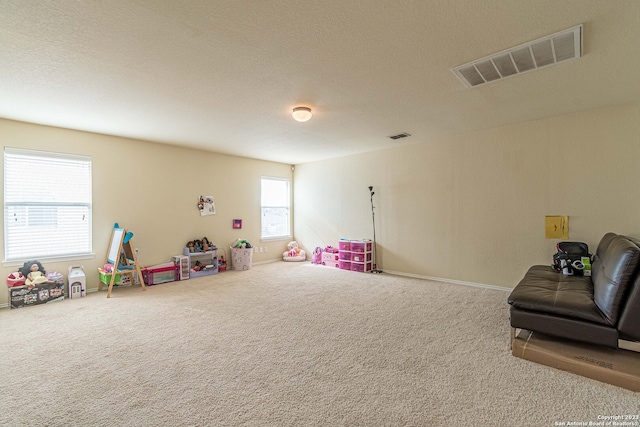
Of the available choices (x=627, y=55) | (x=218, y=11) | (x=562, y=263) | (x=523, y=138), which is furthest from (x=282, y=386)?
(x=523, y=138)

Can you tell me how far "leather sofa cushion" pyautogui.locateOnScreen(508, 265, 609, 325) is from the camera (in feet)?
7.13

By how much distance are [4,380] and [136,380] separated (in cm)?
97

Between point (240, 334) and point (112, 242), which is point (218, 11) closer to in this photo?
point (240, 334)

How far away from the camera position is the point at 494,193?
172 inches

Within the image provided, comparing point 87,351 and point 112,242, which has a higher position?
point 112,242

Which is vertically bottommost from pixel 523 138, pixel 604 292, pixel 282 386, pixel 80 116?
pixel 282 386

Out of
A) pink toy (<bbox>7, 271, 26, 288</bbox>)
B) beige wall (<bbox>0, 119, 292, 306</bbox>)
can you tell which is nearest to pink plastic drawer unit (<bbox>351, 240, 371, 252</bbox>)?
beige wall (<bbox>0, 119, 292, 306</bbox>)

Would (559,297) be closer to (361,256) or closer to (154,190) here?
(361,256)

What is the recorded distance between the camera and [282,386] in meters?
1.99

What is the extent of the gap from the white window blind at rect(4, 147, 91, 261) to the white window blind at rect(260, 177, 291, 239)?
3325 millimetres

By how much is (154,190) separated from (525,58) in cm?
546

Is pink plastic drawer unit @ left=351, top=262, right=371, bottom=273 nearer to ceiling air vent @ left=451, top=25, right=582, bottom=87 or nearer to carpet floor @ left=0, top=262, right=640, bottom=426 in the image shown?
carpet floor @ left=0, top=262, right=640, bottom=426

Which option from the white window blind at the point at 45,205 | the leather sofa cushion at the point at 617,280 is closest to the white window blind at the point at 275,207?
the white window blind at the point at 45,205

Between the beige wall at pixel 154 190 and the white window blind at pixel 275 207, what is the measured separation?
0.85ft
